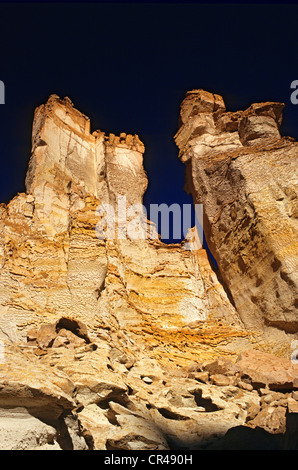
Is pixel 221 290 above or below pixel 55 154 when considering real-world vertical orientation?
below

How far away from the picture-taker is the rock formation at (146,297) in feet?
22.1

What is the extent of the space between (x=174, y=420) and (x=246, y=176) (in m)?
11.8

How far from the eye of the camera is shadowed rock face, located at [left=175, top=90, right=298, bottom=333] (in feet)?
47.8

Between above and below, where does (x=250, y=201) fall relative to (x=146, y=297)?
above

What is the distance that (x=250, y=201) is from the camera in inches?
642

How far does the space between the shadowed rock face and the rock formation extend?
2.9 inches

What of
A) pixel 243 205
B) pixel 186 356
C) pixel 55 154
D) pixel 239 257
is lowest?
pixel 186 356

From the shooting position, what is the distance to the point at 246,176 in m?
16.9

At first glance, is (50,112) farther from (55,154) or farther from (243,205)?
(243,205)

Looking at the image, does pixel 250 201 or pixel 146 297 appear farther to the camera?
pixel 146 297

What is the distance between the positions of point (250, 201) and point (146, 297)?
21.8 ft

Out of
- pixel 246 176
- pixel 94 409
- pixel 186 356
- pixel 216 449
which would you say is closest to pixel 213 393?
pixel 216 449

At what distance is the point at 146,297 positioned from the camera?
18.0m

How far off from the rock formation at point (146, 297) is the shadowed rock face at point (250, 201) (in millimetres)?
74
